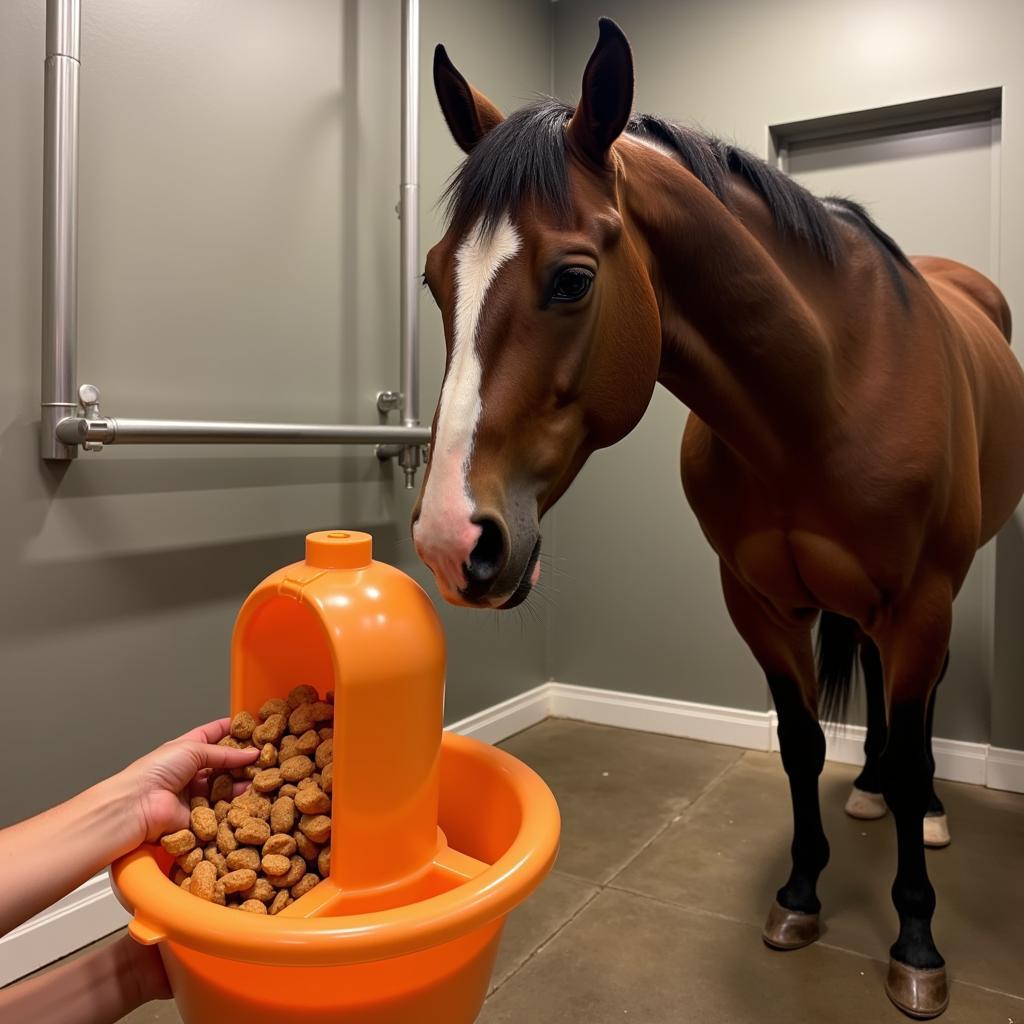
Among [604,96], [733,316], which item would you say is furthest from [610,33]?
[733,316]

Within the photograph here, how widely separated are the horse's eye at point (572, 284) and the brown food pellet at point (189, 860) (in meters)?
0.56

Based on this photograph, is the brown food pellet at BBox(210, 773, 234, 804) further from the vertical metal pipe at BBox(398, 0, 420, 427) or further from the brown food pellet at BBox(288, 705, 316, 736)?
the vertical metal pipe at BBox(398, 0, 420, 427)

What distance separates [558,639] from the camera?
2.47m

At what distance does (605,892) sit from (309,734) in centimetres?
93

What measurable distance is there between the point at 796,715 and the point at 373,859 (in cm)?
93

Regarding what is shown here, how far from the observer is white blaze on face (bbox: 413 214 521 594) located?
0.64 m

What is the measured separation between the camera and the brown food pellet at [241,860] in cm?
63

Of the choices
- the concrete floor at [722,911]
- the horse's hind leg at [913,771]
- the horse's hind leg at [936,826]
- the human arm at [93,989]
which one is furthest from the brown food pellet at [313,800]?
the horse's hind leg at [936,826]

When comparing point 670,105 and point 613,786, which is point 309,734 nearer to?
point 613,786

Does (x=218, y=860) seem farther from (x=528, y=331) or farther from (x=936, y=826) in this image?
(x=936, y=826)

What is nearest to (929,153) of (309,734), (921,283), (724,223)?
(921,283)

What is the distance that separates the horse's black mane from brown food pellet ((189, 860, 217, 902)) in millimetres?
590

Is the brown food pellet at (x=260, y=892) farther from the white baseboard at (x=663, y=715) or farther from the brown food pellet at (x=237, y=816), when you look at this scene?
the white baseboard at (x=663, y=715)

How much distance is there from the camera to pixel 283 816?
0.67 m
